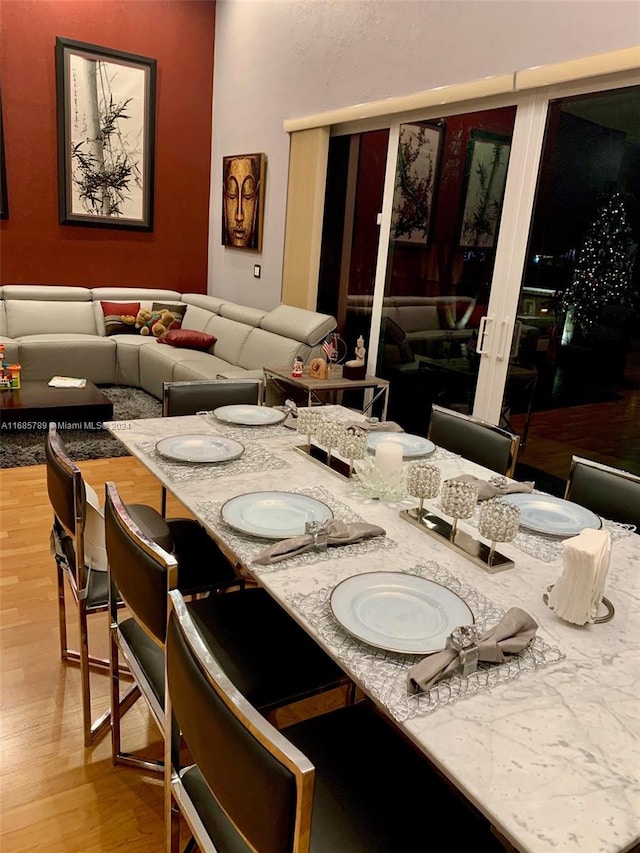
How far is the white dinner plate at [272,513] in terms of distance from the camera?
134 centimetres

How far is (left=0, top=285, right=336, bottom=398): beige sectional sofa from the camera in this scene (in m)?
4.33

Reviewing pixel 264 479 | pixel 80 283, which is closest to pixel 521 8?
pixel 264 479

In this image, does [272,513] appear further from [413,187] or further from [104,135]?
[104,135]

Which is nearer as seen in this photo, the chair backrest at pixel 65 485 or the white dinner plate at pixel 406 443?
the chair backrest at pixel 65 485

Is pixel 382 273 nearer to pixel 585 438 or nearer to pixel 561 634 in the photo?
pixel 585 438

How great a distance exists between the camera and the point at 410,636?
102cm

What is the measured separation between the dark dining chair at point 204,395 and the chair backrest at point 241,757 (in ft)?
4.79

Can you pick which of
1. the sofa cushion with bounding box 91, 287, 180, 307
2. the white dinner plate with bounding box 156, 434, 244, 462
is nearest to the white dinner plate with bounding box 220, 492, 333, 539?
the white dinner plate with bounding box 156, 434, 244, 462

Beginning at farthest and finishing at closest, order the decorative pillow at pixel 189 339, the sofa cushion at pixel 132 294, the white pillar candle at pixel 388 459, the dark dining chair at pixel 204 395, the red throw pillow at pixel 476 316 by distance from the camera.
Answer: the sofa cushion at pixel 132 294 < the decorative pillow at pixel 189 339 < the red throw pillow at pixel 476 316 < the dark dining chair at pixel 204 395 < the white pillar candle at pixel 388 459

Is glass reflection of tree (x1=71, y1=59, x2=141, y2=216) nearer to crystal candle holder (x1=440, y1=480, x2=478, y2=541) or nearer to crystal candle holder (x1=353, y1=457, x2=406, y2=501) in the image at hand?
crystal candle holder (x1=353, y1=457, x2=406, y2=501)

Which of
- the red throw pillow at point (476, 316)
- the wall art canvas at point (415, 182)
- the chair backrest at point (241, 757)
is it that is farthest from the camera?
the wall art canvas at point (415, 182)

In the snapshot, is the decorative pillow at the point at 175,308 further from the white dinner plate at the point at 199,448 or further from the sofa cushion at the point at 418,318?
the white dinner plate at the point at 199,448

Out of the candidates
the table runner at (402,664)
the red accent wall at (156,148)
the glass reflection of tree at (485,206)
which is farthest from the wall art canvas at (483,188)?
the red accent wall at (156,148)

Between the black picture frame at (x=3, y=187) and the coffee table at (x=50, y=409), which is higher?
the black picture frame at (x=3, y=187)
